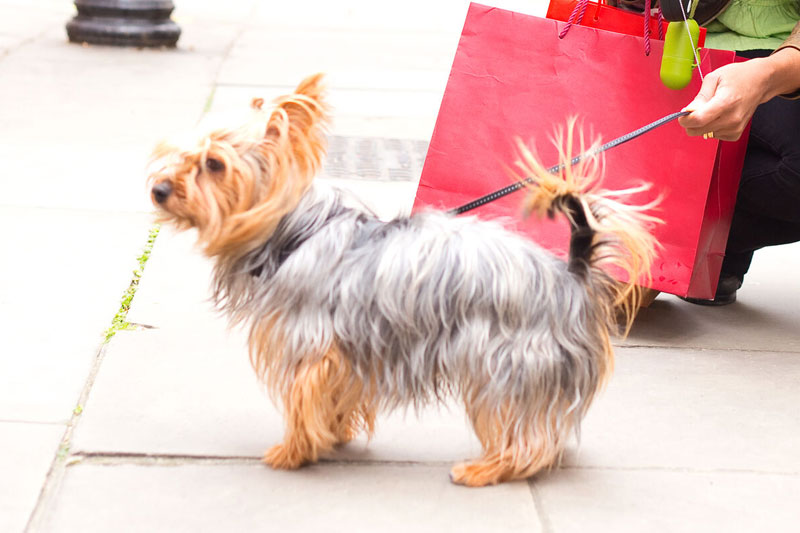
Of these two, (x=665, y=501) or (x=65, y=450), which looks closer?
(x=665, y=501)

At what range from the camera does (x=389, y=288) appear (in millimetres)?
2916

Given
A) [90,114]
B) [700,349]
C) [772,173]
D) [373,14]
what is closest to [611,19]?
[772,173]

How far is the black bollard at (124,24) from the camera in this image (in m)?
10.3

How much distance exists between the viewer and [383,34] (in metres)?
12.4

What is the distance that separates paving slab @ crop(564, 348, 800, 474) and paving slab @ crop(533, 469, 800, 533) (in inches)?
3.1

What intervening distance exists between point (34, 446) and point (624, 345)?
2.39 metres

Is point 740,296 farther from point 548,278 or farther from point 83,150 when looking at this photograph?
point 83,150

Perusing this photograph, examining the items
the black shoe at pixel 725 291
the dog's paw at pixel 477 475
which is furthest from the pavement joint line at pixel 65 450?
the black shoe at pixel 725 291

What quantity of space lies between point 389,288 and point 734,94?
1.56 m

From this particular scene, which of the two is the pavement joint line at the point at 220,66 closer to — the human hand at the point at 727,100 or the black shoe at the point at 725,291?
the black shoe at the point at 725,291

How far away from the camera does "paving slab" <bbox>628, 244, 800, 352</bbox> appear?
445 cm

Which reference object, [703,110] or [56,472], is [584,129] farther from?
[56,472]

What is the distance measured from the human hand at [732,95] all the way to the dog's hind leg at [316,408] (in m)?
1.53

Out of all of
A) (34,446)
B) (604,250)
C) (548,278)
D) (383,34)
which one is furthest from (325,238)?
(383,34)
